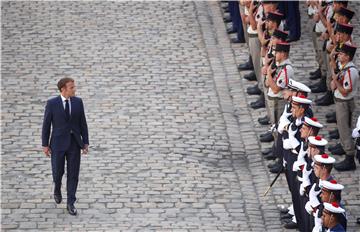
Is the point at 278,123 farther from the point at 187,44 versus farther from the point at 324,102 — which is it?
the point at 187,44

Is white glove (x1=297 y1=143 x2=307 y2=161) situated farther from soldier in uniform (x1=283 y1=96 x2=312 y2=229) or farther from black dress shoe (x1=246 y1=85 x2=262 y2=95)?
black dress shoe (x1=246 y1=85 x2=262 y2=95)

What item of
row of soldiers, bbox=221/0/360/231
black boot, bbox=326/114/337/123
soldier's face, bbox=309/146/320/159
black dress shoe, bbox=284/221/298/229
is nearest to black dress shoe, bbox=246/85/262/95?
row of soldiers, bbox=221/0/360/231

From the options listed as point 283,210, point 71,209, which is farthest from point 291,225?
point 71,209

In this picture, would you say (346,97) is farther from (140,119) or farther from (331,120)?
(140,119)

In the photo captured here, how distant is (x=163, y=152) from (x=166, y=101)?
1.96m

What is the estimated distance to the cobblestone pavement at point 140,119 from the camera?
16938mm

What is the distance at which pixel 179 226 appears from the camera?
54.1 ft

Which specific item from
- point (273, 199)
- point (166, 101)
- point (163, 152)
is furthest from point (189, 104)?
point (273, 199)

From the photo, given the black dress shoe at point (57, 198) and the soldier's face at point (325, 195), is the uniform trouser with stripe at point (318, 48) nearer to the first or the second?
the black dress shoe at point (57, 198)

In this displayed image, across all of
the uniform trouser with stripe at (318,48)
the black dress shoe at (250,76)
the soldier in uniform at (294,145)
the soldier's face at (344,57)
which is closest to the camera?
the soldier in uniform at (294,145)

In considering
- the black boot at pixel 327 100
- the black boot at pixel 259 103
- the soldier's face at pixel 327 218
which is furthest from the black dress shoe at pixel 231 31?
the soldier's face at pixel 327 218

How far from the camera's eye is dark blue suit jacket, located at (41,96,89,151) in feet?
54.8

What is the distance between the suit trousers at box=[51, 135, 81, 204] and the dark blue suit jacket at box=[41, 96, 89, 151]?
0.21ft

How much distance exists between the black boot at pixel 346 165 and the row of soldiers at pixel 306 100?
14mm
